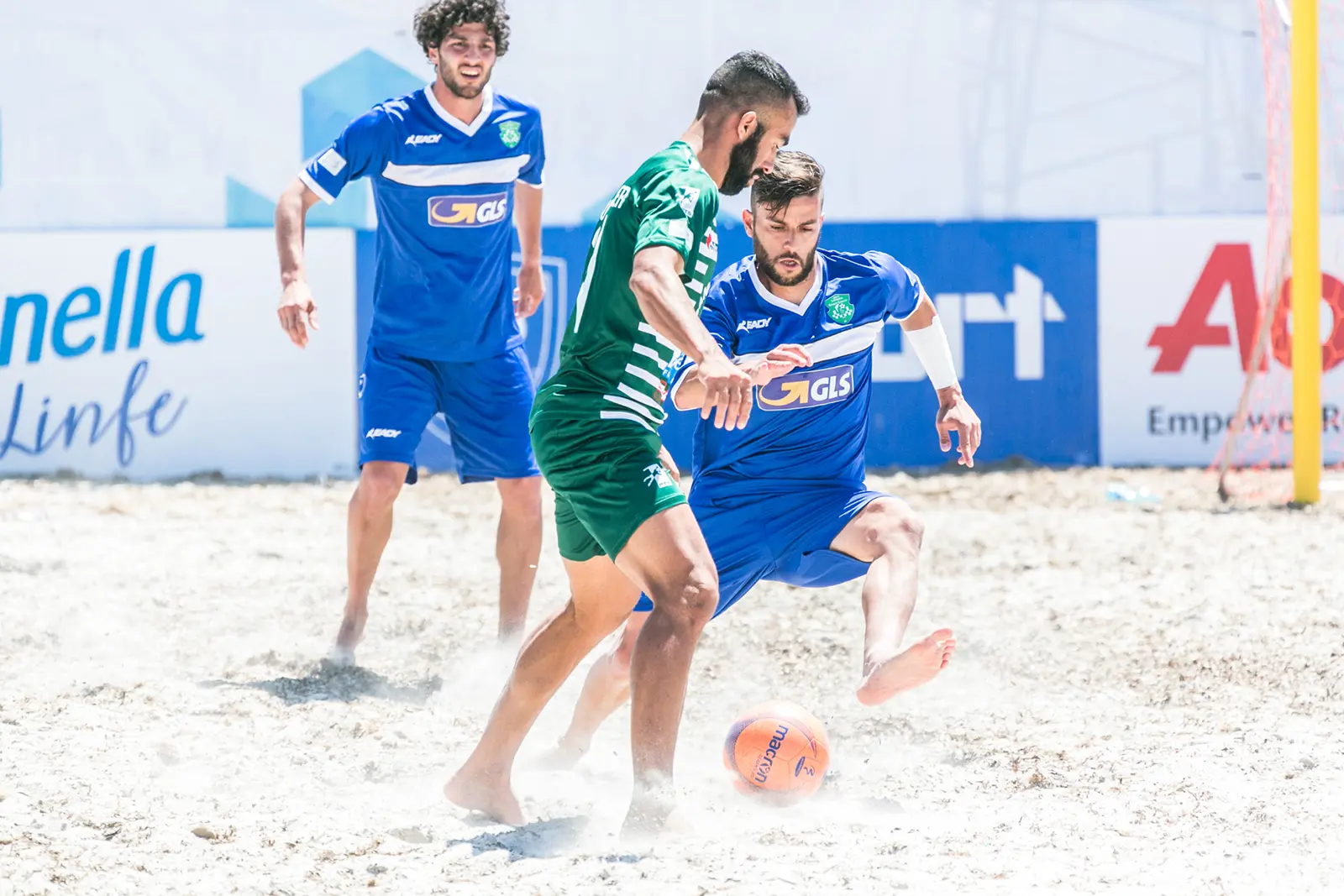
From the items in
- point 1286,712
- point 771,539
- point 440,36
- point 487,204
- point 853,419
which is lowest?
point 1286,712

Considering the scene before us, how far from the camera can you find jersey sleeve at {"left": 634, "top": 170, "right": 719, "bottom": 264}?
3.11 meters

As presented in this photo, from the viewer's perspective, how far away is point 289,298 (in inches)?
185

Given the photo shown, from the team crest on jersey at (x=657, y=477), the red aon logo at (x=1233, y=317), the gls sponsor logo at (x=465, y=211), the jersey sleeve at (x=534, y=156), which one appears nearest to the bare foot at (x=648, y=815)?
the team crest on jersey at (x=657, y=477)

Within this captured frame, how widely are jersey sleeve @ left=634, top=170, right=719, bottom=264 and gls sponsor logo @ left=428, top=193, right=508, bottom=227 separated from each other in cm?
215

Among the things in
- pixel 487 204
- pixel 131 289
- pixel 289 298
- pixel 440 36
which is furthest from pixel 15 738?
pixel 131 289

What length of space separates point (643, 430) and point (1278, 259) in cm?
687

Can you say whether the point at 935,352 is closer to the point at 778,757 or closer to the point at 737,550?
the point at 737,550

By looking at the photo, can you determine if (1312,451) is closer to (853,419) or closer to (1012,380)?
(1012,380)

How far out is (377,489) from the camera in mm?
5078

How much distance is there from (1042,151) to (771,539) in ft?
21.4

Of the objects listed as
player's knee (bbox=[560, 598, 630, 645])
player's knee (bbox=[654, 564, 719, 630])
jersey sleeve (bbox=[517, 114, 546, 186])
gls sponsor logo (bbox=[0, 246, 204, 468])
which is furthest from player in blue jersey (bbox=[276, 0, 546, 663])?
gls sponsor logo (bbox=[0, 246, 204, 468])

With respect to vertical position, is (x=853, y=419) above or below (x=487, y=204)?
below

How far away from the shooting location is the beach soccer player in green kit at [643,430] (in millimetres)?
3133

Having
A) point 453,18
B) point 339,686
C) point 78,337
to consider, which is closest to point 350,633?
point 339,686
